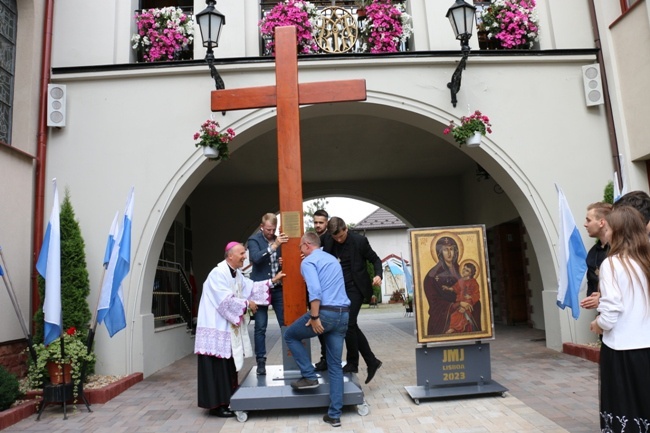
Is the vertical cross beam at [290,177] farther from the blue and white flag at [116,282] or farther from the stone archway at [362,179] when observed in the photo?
the stone archway at [362,179]

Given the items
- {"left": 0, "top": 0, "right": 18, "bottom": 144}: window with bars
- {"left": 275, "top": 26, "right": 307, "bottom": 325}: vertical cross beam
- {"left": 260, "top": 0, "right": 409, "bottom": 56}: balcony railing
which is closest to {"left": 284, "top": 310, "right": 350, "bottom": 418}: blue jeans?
{"left": 275, "top": 26, "right": 307, "bottom": 325}: vertical cross beam

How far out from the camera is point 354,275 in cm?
590

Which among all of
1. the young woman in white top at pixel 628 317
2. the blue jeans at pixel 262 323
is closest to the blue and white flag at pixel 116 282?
the blue jeans at pixel 262 323

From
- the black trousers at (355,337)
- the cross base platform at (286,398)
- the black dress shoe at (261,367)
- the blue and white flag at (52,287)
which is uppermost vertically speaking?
the blue and white flag at (52,287)

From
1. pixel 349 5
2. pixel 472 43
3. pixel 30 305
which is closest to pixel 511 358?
pixel 472 43

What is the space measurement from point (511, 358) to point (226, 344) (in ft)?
14.2

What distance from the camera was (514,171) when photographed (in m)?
7.81

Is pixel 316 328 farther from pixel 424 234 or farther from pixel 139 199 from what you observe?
pixel 139 199

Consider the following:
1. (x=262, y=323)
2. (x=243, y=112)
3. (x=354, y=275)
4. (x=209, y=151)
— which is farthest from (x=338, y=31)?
(x=262, y=323)

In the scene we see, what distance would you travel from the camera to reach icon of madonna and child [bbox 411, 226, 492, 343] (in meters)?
5.46

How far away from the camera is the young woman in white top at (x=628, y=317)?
317 centimetres

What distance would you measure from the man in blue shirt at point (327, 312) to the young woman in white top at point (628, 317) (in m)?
2.11

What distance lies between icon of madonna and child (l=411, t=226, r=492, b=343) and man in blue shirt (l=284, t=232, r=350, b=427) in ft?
3.47

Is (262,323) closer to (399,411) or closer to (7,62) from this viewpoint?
(399,411)
